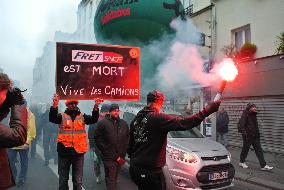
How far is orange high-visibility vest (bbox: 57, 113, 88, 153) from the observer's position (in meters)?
5.38

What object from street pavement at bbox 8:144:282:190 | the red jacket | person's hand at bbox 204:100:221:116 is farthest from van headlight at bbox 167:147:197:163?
the red jacket

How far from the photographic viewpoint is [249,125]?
30.8 feet

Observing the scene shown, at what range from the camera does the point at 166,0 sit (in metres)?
11.0

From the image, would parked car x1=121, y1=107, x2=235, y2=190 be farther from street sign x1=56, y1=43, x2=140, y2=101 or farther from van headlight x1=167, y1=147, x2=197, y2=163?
street sign x1=56, y1=43, x2=140, y2=101

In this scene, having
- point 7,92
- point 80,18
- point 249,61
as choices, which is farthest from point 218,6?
point 80,18

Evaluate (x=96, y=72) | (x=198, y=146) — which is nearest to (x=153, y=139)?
(x=96, y=72)

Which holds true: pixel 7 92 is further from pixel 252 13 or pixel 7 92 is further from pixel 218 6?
pixel 218 6

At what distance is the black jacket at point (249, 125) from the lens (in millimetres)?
9313

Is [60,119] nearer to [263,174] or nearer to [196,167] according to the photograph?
[196,167]

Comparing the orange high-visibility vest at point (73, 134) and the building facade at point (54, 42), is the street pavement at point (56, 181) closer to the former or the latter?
the orange high-visibility vest at point (73, 134)

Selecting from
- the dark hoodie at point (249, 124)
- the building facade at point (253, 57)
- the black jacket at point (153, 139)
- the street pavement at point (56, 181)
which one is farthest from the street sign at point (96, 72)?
the building facade at point (253, 57)

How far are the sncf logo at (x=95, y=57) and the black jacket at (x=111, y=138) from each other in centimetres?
127

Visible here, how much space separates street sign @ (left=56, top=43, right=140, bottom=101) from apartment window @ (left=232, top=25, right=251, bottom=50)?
33.3 feet

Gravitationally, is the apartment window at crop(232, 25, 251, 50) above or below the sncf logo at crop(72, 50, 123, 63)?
above
